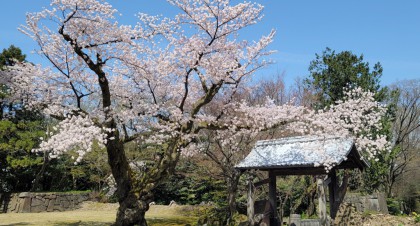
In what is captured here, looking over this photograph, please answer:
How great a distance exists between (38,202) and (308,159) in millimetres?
14297

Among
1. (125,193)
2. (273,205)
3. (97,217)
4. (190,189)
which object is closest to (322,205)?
(273,205)

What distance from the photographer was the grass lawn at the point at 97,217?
13.0m

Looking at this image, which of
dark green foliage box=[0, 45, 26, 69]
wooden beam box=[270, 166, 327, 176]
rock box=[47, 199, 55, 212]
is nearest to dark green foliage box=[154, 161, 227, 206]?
rock box=[47, 199, 55, 212]

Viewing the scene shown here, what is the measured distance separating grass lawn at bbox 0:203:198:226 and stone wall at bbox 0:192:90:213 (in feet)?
2.93

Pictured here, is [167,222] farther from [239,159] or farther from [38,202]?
[38,202]

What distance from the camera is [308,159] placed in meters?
8.73

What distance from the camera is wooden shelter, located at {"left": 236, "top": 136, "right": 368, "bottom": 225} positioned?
8633mm

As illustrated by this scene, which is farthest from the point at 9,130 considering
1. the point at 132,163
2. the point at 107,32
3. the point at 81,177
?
the point at 107,32

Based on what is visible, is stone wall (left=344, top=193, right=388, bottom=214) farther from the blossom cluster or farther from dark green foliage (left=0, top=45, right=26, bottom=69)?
dark green foliage (left=0, top=45, right=26, bottom=69)

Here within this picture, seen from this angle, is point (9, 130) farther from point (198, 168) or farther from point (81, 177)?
point (198, 168)

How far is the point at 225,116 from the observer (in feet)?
34.0

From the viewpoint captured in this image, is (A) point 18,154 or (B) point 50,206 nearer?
(A) point 18,154

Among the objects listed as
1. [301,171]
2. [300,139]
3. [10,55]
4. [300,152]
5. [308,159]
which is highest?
[10,55]

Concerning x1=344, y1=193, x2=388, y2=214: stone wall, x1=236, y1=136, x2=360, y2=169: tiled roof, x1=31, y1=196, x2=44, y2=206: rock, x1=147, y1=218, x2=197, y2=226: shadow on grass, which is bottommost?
x1=147, y1=218, x2=197, y2=226: shadow on grass
